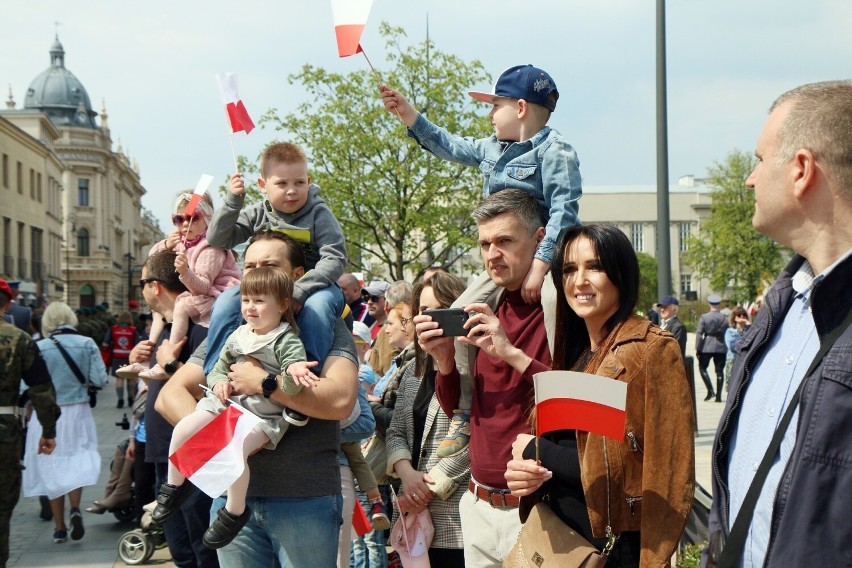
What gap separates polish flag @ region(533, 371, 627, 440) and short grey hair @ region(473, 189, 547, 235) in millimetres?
957

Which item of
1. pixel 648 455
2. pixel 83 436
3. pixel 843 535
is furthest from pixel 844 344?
pixel 83 436

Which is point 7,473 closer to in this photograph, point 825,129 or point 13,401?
point 13,401

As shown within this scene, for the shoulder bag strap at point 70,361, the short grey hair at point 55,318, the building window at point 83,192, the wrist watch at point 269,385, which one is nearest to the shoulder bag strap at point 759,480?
the wrist watch at point 269,385

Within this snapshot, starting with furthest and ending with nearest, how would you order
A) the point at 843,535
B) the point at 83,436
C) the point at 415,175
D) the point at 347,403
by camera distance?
1. the point at 415,175
2. the point at 83,436
3. the point at 347,403
4. the point at 843,535

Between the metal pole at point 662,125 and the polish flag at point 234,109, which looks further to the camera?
the metal pole at point 662,125

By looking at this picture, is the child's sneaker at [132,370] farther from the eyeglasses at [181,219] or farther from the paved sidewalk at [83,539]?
the paved sidewalk at [83,539]

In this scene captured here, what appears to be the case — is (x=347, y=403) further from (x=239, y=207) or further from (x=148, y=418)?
(x=148, y=418)

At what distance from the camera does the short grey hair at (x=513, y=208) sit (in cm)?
376

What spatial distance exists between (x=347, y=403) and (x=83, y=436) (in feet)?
22.2

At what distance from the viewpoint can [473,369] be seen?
3941mm

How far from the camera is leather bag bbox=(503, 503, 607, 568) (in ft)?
9.68

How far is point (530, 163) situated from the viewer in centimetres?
402

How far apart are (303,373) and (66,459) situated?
6570 millimetres

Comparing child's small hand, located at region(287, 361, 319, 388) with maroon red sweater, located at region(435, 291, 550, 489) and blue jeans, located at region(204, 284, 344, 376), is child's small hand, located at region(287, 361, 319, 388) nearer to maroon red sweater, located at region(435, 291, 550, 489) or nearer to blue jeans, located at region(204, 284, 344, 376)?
blue jeans, located at region(204, 284, 344, 376)
